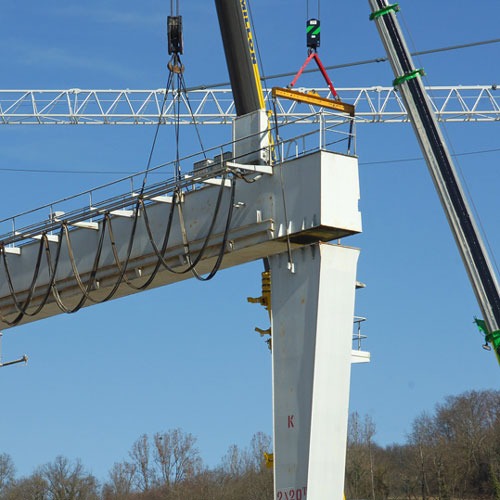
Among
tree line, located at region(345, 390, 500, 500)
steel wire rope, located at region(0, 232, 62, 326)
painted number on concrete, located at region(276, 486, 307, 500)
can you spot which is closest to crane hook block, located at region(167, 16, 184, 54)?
steel wire rope, located at region(0, 232, 62, 326)

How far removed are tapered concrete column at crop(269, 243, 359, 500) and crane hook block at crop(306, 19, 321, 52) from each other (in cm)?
699

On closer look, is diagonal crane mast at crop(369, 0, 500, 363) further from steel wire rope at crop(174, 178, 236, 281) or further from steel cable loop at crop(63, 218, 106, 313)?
steel cable loop at crop(63, 218, 106, 313)

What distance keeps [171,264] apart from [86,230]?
3.38m

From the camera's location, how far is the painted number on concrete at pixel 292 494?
20469 mm

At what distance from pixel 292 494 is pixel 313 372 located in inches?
98.7

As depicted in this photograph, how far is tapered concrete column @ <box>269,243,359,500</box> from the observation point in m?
20.6

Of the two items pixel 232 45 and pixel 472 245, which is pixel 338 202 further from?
pixel 232 45

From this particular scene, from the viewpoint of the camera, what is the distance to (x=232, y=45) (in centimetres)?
2619

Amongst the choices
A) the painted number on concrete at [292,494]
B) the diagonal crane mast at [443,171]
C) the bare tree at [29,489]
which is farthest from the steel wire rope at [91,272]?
the bare tree at [29,489]

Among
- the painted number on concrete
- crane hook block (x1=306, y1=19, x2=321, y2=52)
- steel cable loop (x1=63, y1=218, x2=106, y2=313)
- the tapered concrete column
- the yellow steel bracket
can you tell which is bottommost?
the painted number on concrete

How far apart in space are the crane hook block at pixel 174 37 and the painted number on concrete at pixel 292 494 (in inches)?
496

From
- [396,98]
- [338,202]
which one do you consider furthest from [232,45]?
[396,98]

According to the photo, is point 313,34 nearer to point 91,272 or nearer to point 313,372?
point 91,272

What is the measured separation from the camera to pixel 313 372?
2061 cm
